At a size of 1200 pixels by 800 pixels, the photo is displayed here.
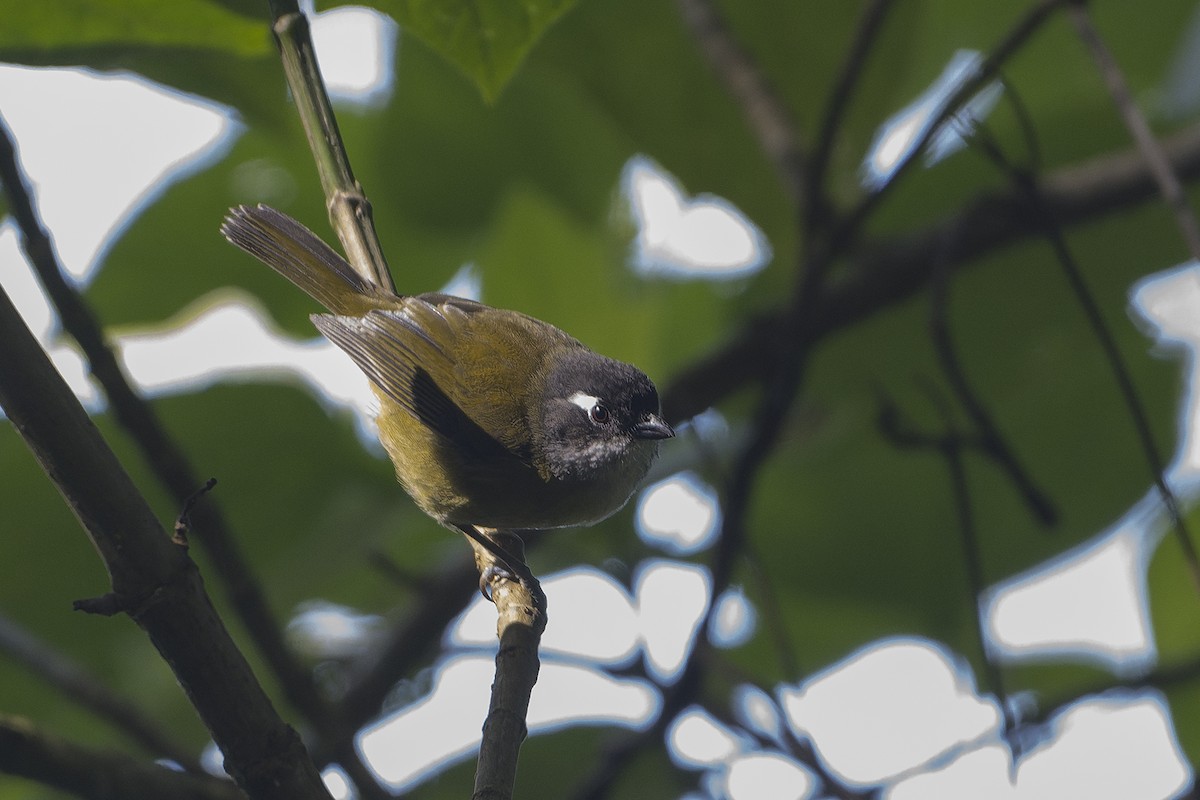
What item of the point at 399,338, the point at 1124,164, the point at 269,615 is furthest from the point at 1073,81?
the point at 269,615

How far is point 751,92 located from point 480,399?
110 cm

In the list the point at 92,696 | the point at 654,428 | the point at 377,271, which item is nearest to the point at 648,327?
the point at 654,428

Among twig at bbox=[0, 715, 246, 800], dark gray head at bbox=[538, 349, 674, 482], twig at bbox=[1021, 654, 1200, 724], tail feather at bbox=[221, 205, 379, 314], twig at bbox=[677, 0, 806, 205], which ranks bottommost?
twig at bbox=[0, 715, 246, 800]

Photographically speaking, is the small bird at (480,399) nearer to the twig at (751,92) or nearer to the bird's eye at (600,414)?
the bird's eye at (600,414)

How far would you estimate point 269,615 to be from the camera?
2.48m

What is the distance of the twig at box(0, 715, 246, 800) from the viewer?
5.29 ft

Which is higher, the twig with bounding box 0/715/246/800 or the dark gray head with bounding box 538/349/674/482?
the dark gray head with bounding box 538/349/674/482

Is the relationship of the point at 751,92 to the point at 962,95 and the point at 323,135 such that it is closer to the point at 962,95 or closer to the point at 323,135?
the point at 962,95

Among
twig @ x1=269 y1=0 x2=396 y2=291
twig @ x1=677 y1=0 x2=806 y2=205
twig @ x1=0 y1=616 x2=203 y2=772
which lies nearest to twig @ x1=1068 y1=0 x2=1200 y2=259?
twig @ x1=677 y1=0 x2=806 y2=205

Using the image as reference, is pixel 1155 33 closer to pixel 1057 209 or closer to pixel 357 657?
pixel 1057 209

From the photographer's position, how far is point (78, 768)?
1711 mm

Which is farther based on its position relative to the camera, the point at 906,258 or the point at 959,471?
the point at 906,258

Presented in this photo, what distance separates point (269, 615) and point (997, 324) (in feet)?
5.89

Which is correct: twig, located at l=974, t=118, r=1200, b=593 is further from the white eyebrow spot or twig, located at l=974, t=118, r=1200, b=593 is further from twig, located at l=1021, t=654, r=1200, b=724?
the white eyebrow spot
